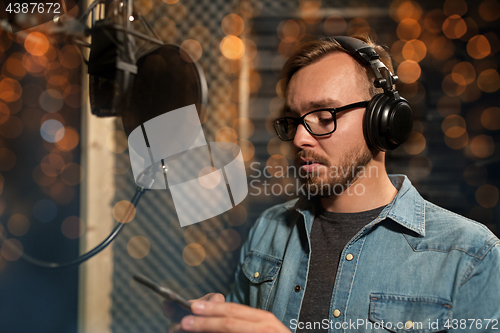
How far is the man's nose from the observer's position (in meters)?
0.77

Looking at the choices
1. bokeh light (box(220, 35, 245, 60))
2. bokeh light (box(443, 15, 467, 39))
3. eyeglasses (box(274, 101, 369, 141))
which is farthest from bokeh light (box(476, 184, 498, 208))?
bokeh light (box(220, 35, 245, 60))

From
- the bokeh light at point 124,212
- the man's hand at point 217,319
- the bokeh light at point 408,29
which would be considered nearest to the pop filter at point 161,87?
the bokeh light at point 124,212

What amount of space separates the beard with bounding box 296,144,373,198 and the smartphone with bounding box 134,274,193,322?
469 mm

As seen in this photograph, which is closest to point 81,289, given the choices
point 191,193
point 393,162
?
point 191,193

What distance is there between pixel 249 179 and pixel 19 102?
3.57 ft

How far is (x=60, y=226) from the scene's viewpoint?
1172 mm

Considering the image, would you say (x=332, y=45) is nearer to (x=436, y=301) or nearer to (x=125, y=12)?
(x=125, y=12)

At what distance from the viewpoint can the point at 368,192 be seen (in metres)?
0.80

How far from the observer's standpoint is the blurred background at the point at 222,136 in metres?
1.18

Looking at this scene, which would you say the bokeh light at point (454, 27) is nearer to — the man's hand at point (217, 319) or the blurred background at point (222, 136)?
the blurred background at point (222, 136)

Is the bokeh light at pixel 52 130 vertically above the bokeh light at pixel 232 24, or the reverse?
the bokeh light at pixel 232 24

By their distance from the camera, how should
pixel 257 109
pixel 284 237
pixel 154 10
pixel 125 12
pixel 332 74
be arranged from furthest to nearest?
pixel 257 109 → pixel 154 10 → pixel 284 237 → pixel 332 74 → pixel 125 12

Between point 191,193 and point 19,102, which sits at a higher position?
point 19,102

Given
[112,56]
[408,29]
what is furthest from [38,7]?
[408,29]
